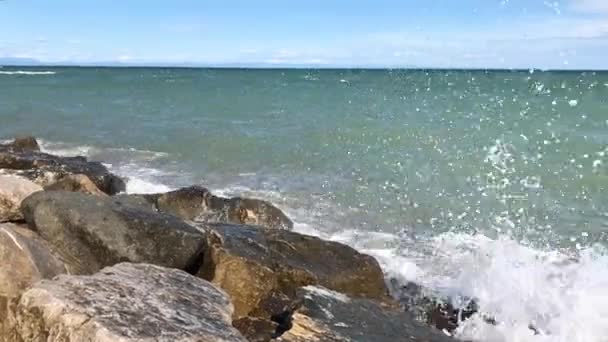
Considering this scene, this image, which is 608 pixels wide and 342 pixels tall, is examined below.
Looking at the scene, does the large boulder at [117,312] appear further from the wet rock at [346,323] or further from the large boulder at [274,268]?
the large boulder at [274,268]

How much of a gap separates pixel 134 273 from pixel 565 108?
119 ft

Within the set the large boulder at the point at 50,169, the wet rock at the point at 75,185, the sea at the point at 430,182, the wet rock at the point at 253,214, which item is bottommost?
the sea at the point at 430,182

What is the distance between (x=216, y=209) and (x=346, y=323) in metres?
4.93

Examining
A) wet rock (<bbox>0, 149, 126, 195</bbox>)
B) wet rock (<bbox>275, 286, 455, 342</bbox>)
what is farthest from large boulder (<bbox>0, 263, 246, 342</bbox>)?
wet rock (<bbox>0, 149, 126, 195</bbox>)

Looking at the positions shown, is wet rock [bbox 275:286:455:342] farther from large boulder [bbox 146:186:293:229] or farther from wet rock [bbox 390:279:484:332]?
large boulder [bbox 146:186:293:229]

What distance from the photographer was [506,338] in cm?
675

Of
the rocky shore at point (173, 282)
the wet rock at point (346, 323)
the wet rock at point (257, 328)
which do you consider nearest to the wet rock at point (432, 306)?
the rocky shore at point (173, 282)

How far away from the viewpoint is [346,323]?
4969 mm

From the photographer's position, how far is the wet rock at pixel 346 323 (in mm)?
4734

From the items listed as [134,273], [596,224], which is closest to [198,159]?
[596,224]

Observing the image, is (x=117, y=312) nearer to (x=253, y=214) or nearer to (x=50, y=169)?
(x=253, y=214)

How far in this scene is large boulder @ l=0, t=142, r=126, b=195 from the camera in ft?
34.4

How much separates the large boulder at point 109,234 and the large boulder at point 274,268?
0.30 metres

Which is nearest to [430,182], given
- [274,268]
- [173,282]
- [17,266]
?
[274,268]
